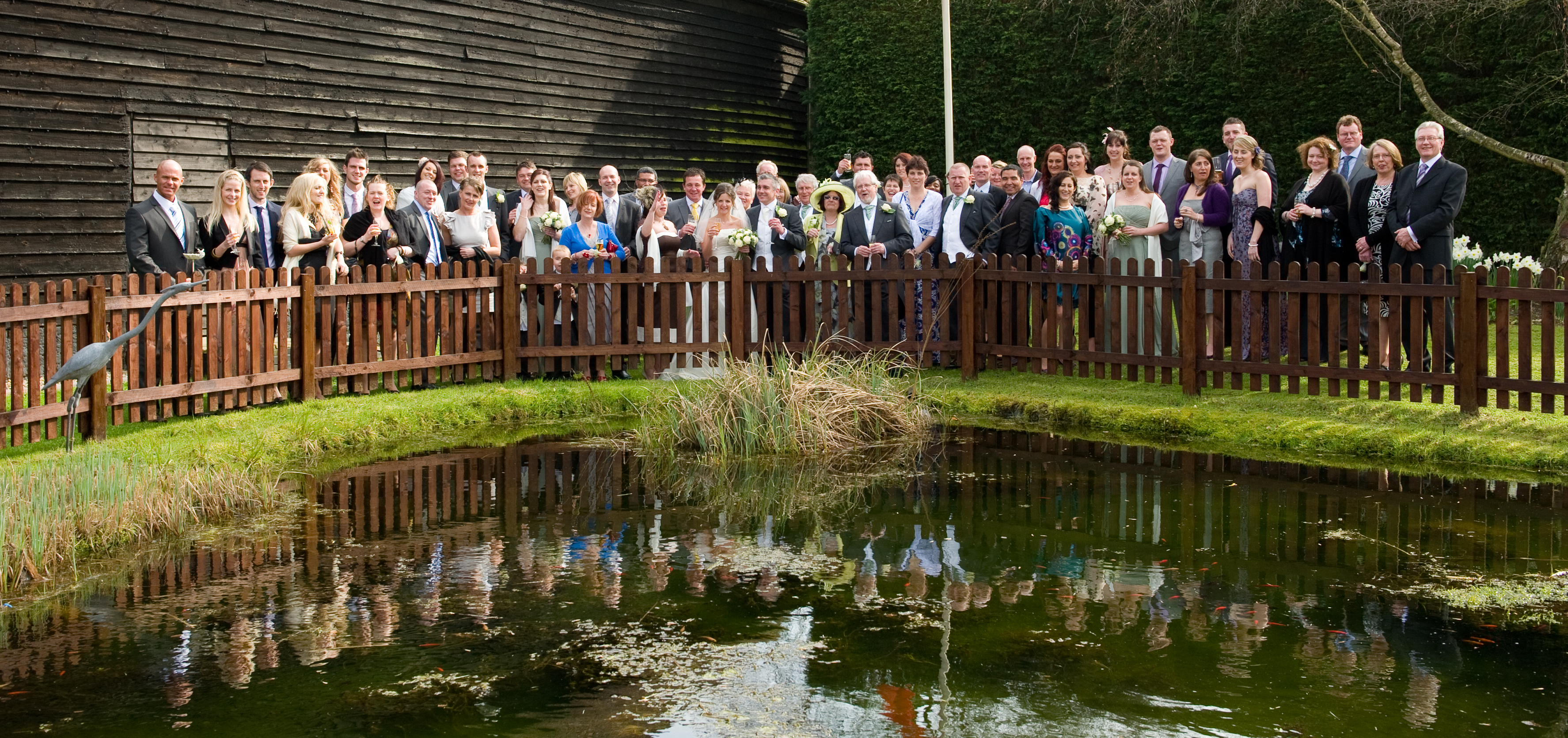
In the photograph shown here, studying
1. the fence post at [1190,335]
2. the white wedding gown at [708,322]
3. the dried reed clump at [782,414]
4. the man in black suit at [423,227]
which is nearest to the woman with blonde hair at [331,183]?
the man in black suit at [423,227]

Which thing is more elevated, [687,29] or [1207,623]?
[687,29]

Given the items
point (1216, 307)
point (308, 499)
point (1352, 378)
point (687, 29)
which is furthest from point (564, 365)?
point (687, 29)

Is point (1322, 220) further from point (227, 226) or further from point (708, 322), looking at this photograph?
point (227, 226)

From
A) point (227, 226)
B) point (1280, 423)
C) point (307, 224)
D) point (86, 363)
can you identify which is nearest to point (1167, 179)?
point (1280, 423)

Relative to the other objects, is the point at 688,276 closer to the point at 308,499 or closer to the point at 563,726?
the point at 308,499

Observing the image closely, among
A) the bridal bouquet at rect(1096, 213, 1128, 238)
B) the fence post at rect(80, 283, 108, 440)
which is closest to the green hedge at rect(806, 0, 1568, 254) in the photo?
the bridal bouquet at rect(1096, 213, 1128, 238)

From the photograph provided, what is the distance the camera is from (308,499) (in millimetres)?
8492

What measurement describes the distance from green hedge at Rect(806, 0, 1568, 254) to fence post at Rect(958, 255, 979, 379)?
7698 mm

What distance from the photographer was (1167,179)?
13.2m

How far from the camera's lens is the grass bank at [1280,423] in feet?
30.5

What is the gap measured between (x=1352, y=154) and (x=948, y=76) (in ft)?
32.6

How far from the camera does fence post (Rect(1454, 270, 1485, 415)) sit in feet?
32.7

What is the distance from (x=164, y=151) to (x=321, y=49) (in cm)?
242

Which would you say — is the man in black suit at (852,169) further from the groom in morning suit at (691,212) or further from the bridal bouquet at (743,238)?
the groom in morning suit at (691,212)
